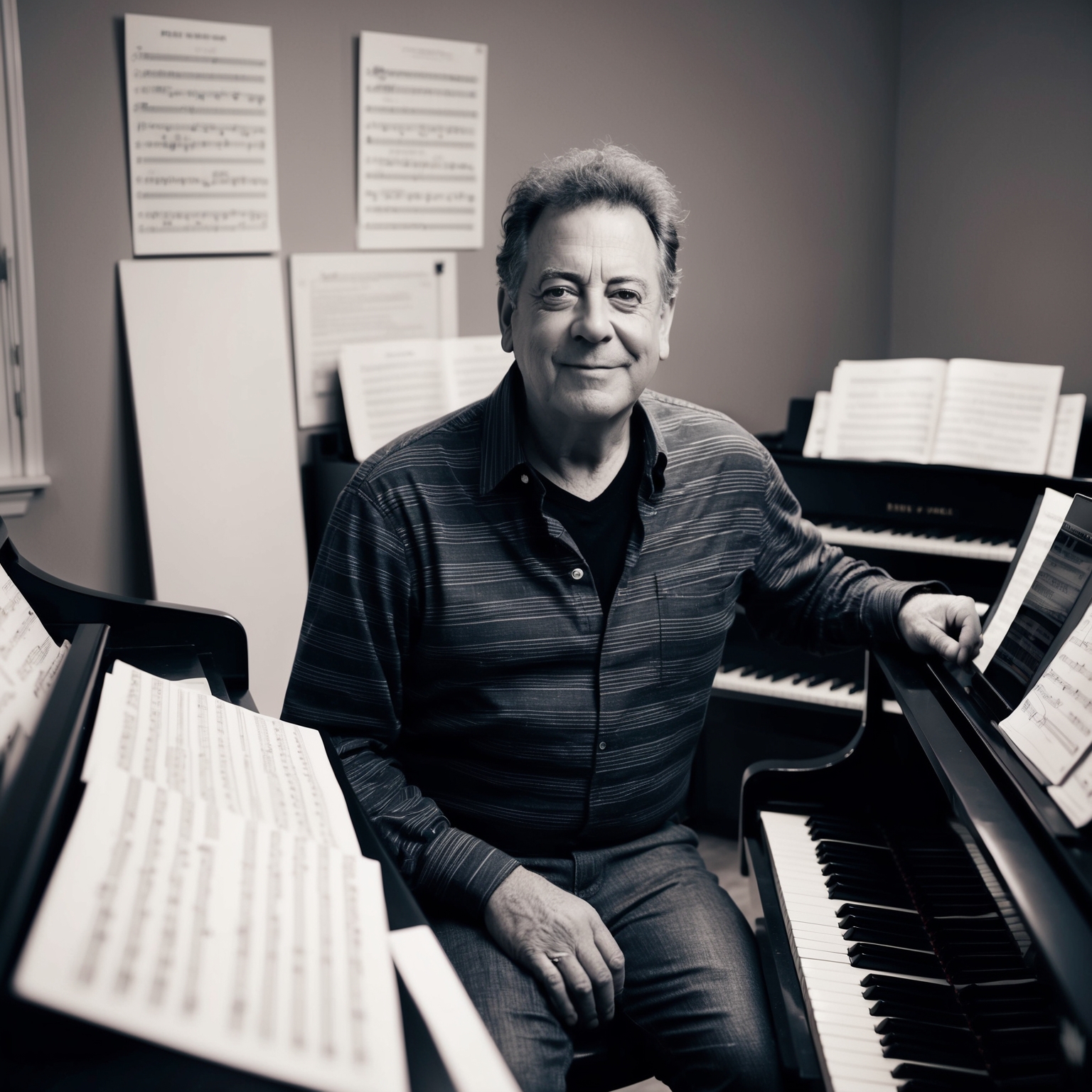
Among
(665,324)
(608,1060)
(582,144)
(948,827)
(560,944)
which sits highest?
(582,144)

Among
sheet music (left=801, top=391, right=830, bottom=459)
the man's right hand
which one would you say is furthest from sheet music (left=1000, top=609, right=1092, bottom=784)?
sheet music (left=801, top=391, right=830, bottom=459)

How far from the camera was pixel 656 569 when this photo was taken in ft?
5.15

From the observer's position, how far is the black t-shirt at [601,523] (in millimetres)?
1558

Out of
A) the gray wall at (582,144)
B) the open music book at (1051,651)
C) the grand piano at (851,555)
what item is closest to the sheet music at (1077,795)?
the open music book at (1051,651)

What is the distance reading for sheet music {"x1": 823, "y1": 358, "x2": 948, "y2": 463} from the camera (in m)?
2.85

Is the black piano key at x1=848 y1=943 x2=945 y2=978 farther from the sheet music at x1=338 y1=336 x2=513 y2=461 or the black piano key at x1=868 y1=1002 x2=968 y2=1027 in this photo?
the sheet music at x1=338 y1=336 x2=513 y2=461

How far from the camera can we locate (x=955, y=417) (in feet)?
9.21

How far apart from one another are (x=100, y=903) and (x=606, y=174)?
1221mm

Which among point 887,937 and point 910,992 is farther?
point 887,937

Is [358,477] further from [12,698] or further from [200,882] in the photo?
[200,882]

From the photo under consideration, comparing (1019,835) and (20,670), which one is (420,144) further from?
(1019,835)

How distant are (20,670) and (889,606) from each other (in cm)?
116

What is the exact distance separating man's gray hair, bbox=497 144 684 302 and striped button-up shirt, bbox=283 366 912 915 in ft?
0.60

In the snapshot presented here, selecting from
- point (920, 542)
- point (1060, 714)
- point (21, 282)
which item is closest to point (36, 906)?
point (1060, 714)
